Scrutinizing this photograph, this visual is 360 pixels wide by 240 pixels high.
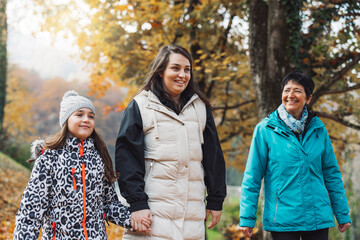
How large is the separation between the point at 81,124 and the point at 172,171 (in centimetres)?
74

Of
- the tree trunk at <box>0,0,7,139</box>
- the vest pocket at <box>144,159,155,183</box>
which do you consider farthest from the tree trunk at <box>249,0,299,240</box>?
the tree trunk at <box>0,0,7,139</box>

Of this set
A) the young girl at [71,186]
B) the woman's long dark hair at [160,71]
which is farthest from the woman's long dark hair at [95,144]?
the woman's long dark hair at [160,71]

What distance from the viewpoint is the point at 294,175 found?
2.83 metres

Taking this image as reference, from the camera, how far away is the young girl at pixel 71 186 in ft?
7.88

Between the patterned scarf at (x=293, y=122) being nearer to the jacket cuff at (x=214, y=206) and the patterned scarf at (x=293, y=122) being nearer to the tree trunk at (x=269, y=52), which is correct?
the jacket cuff at (x=214, y=206)

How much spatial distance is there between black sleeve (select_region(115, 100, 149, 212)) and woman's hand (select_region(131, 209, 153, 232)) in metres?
0.03

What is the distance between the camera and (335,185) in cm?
298

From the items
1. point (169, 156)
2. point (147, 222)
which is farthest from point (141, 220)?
point (169, 156)

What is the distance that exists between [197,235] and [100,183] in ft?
2.68

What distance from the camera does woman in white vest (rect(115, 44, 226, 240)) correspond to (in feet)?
8.61

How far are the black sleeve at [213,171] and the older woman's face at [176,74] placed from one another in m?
0.41

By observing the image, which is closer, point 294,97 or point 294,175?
point 294,175

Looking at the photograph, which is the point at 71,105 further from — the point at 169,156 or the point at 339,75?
the point at 339,75

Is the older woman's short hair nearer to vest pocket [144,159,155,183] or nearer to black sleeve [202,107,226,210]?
black sleeve [202,107,226,210]
